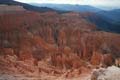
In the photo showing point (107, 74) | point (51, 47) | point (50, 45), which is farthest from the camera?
point (50, 45)

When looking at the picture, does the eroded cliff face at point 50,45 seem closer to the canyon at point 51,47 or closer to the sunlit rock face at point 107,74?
the canyon at point 51,47

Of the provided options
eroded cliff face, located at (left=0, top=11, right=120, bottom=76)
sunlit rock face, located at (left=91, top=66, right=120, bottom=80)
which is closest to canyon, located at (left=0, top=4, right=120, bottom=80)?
eroded cliff face, located at (left=0, top=11, right=120, bottom=76)

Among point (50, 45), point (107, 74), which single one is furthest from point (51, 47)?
point (107, 74)

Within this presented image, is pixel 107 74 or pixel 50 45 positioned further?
pixel 50 45

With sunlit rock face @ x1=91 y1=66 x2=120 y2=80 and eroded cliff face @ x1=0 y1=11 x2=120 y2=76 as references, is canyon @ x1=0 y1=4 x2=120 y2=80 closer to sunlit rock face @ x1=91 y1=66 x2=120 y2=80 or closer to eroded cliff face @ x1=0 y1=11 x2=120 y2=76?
eroded cliff face @ x1=0 y1=11 x2=120 y2=76

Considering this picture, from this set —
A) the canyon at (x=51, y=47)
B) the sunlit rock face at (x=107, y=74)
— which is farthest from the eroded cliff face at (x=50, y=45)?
the sunlit rock face at (x=107, y=74)

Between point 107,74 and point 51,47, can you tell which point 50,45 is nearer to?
point 51,47

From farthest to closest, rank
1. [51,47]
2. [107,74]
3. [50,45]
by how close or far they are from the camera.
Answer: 1. [50,45]
2. [51,47]
3. [107,74]

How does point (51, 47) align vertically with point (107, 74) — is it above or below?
below

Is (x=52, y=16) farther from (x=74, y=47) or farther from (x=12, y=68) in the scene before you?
(x=12, y=68)
